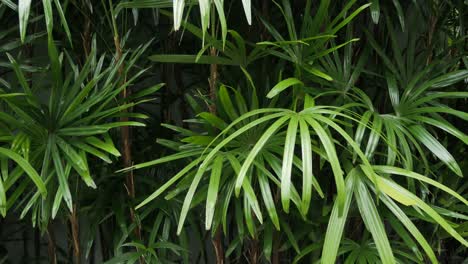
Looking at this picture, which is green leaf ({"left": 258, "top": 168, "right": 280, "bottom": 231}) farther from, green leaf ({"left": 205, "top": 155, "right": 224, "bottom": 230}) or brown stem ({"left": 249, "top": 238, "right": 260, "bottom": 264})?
brown stem ({"left": 249, "top": 238, "right": 260, "bottom": 264})

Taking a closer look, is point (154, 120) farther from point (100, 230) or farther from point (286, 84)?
point (286, 84)

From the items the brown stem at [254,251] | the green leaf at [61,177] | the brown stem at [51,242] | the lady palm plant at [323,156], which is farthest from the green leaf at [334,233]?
the brown stem at [51,242]

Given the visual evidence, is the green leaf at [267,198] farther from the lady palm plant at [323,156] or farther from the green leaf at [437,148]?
the green leaf at [437,148]

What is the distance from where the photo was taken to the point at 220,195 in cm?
115

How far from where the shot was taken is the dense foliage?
100 cm

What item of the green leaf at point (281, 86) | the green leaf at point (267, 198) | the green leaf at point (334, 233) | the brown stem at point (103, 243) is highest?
the green leaf at point (281, 86)

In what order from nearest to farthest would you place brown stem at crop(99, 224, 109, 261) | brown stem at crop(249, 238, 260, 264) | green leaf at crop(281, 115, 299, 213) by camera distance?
green leaf at crop(281, 115, 299, 213)
brown stem at crop(249, 238, 260, 264)
brown stem at crop(99, 224, 109, 261)

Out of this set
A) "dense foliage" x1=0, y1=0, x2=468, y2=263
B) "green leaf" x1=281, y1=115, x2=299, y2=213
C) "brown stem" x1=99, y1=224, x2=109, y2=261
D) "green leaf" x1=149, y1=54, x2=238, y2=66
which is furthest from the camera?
"brown stem" x1=99, y1=224, x2=109, y2=261

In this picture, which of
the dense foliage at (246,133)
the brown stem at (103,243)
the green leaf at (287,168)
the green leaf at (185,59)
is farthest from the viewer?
the brown stem at (103,243)

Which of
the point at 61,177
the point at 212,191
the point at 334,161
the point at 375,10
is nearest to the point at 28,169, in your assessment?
the point at 61,177

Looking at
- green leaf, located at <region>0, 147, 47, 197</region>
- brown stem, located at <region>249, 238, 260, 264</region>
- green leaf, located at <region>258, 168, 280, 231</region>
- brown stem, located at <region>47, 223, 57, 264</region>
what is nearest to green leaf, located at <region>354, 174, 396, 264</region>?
green leaf, located at <region>258, 168, 280, 231</region>

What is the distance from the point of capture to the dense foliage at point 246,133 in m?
1.00

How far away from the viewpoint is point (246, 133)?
115cm

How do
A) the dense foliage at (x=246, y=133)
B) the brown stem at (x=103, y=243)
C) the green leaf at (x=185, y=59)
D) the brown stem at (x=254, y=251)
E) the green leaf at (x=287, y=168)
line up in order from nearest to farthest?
the green leaf at (x=287, y=168) → the dense foliage at (x=246, y=133) → the green leaf at (x=185, y=59) → the brown stem at (x=254, y=251) → the brown stem at (x=103, y=243)
